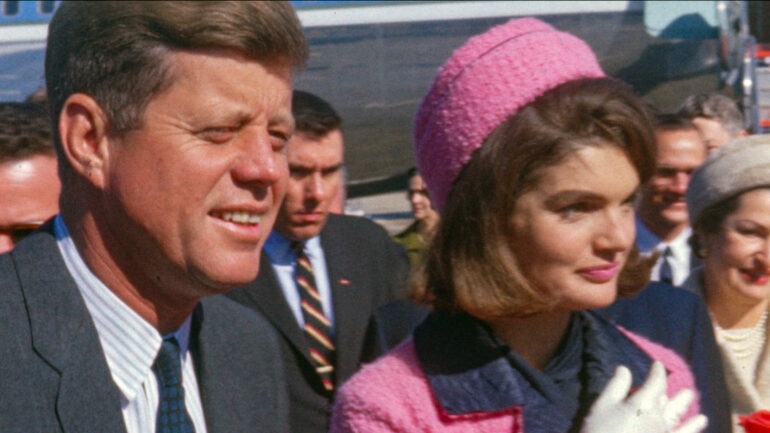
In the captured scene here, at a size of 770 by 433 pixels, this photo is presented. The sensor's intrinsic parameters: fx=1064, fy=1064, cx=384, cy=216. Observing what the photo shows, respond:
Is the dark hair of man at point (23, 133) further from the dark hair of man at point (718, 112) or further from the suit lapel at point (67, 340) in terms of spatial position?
the dark hair of man at point (718, 112)

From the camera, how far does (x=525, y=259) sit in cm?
195

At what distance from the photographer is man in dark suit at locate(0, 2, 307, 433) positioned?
5.06 ft

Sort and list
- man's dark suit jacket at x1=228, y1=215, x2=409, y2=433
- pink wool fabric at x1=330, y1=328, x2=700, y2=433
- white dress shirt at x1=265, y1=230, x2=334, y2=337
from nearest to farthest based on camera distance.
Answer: pink wool fabric at x1=330, y1=328, x2=700, y2=433, man's dark suit jacket at x1=228, y1=215, x2=409, y2=433, white dress shirt at x1=265, y1=230, x2=334, y2=337

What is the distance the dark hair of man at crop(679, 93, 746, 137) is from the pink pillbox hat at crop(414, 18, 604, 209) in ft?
10.6

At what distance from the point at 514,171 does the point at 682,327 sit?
22.1 inches

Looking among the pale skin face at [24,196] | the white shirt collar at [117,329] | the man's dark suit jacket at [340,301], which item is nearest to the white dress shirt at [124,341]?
the white shirt collar at [117,329]

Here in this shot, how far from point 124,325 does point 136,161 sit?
27 centimetres

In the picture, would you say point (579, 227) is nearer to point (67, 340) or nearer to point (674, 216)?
point (67, 340)

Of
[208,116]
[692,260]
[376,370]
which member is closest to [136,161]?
[208,116]

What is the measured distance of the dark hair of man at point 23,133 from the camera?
2354 mm

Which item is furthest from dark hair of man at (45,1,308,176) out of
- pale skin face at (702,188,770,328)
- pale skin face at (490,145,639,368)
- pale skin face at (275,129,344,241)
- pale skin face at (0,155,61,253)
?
pale skin face at (275,129,344,241)

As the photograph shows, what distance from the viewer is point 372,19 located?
39.2 ft

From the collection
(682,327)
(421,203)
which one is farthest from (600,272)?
(421,203)

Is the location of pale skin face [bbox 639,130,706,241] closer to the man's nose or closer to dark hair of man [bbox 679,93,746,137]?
dark hair of man [bbox 679,93,746,137]
